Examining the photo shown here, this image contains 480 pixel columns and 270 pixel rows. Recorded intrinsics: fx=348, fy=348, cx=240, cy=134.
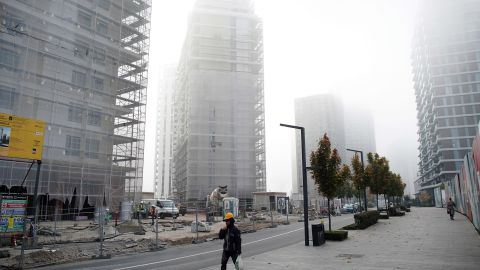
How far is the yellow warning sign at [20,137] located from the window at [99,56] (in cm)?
2131

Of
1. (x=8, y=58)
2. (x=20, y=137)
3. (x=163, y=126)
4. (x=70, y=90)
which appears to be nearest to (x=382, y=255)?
(x=20, y=137)

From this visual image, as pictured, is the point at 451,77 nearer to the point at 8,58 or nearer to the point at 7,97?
the point at 8,58

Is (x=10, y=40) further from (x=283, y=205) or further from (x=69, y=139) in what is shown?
(x=283, y=205)

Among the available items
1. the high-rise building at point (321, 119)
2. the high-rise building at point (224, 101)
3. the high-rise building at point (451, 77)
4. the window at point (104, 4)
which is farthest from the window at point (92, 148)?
the high-rise building at point (321, 119)

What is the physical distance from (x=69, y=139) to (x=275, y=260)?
2834 cm

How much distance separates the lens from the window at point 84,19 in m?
37.1

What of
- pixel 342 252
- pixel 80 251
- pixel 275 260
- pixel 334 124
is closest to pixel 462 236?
pixel 342 252

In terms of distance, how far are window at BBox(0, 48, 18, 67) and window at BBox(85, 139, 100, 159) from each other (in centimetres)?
953

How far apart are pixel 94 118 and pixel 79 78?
4400mm

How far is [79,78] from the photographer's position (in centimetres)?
3638

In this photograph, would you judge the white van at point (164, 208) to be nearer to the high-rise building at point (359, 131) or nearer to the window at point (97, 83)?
the window at point (97, 83)

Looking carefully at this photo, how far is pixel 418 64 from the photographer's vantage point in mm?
117875

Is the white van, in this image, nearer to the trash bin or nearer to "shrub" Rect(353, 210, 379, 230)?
"shrub" Rect(353, 210, 379, 230)

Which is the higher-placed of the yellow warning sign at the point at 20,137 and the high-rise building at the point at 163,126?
Answer: the high-rise building at the point at 163,126
